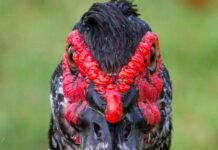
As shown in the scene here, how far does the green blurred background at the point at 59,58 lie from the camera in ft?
21.0

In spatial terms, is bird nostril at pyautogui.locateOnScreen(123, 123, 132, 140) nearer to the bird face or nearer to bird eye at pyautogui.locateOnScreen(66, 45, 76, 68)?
the bird face

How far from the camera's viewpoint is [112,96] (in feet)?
11.8

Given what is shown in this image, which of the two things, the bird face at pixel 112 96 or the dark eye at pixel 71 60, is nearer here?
the bird face at pixel 112 96

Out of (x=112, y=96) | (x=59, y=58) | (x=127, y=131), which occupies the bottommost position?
(x=59, y=58)

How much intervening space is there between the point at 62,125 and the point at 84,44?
1.24 ft

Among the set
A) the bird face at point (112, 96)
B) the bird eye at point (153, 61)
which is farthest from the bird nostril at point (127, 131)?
the bird eye at point (153, 61)

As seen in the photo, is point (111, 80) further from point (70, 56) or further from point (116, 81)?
point (70, 56)

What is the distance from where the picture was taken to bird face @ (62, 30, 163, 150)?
3564 millimetres

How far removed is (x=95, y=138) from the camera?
3588 millimetres

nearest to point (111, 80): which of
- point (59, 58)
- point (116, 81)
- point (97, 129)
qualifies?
point (116, 81)

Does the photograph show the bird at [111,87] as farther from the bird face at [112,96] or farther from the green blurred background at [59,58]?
the green blurred background at [59,58]

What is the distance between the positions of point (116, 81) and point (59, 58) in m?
3.18

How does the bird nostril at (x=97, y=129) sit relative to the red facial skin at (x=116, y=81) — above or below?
below

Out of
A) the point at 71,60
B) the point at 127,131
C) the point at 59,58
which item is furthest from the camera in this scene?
the point at 59,58
